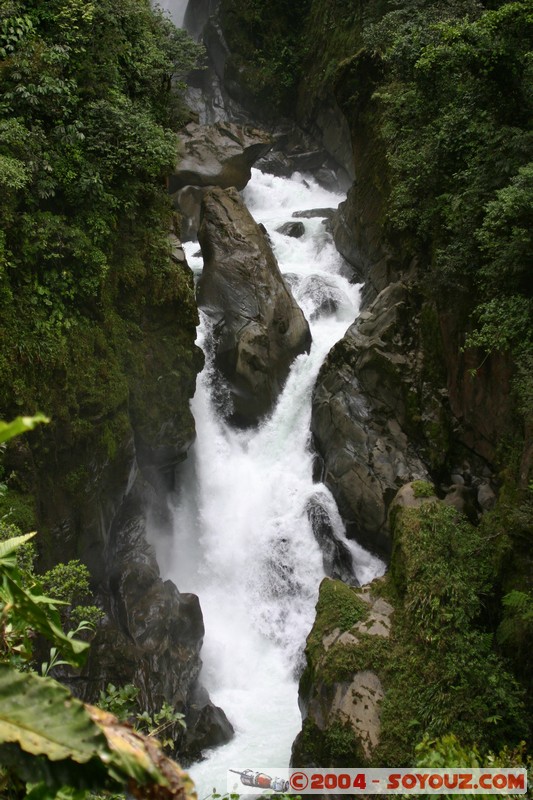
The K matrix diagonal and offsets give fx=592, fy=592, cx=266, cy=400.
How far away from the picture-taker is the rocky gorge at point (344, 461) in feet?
24.1

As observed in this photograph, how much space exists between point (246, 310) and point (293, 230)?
5866 millimetres

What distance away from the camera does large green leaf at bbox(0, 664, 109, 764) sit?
1391 millimetres

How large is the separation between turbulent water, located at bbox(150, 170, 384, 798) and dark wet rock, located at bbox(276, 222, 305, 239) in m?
3.76

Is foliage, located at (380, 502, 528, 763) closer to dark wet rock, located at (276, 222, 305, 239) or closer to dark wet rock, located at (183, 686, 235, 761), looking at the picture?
dark wet rock, located at (183, 686, 235, 761)

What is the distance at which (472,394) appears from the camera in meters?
10.7

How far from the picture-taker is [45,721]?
1.44 m

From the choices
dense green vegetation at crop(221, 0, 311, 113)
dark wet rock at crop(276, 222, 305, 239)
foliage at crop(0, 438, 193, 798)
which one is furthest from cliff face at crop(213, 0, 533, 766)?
dense green vegetation at crop(221, 0, 311, 113)

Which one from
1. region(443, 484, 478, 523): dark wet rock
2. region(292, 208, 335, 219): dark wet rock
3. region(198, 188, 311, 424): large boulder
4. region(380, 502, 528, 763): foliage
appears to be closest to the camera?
region(380, 502, 528, 763): foliage

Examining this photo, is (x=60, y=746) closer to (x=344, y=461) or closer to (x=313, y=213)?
(x=344, y=461)

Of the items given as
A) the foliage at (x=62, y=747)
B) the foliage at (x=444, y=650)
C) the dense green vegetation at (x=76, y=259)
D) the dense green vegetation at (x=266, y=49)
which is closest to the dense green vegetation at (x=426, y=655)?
the foliage at (x=444, y=650)

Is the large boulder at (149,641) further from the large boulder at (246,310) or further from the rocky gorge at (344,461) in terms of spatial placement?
the large boulder at (246,310)

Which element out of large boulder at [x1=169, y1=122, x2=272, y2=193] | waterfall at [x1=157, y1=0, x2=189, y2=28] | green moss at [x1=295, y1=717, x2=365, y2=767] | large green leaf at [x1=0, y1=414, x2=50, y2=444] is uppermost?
waterfall at [x1=157, y1=0, x2=189, y2=28]

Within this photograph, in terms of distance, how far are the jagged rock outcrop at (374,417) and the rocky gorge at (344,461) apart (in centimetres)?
5

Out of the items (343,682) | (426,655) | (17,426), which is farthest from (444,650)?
(17,426)
